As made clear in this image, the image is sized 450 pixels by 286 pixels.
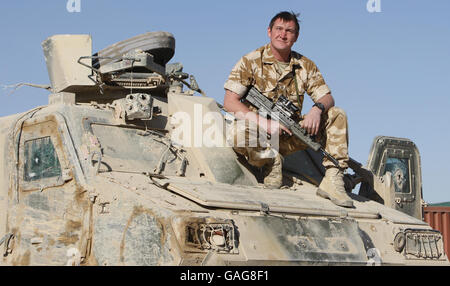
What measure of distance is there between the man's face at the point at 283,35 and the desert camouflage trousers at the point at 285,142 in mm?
829

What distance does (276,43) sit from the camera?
8.88 meters

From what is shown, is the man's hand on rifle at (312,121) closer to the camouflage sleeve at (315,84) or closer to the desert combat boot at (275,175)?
the camouflage sleeve at (315,84)

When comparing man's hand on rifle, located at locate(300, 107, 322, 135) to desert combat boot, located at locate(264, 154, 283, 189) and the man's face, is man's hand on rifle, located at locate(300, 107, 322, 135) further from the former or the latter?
the man's face

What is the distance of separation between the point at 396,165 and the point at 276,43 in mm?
2795

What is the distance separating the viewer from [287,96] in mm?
8883

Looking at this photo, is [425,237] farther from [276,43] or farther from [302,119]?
[276,43]

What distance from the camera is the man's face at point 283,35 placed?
349 inches

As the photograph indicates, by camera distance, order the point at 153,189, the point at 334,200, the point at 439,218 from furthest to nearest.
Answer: the point at 439,218
the point at 334,200
the point at 153,189

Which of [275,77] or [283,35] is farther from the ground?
[283,35]

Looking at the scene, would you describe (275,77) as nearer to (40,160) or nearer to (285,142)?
(285,142)

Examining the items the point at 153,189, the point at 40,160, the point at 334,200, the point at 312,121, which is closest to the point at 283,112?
the point at 312,121

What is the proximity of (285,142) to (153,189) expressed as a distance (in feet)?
6.86

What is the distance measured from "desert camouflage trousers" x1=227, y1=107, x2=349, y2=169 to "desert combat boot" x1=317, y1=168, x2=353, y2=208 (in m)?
0.10
